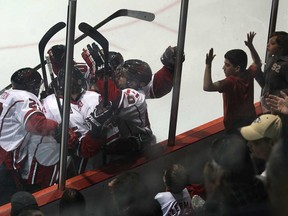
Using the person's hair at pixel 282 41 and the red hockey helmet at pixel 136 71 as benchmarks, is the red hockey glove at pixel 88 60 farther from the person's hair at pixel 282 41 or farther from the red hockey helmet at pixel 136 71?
the person's hair at pixel 282 41

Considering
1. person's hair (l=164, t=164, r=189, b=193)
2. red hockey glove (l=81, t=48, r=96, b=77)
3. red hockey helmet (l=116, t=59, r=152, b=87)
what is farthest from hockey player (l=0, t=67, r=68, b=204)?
person's hair (l=164, t=164, r=189, b=193)

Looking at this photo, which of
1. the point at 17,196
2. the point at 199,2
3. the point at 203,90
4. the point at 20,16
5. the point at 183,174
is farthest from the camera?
the point at 20,16

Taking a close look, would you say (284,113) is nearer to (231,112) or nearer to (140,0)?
(231,112)

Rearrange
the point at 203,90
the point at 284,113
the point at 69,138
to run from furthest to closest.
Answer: the point at 203,90
the point at 69,138
the point at 284,113

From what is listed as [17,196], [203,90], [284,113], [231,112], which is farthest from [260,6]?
[17,196]

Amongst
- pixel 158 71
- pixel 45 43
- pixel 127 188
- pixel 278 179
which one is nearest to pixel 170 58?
pixel 158 71

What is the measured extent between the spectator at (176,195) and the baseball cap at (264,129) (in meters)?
0.30

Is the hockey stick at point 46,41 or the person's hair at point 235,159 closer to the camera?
the person's hair at point 235,159

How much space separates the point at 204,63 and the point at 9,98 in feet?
2.31

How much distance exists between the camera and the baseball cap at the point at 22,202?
5.93 feet

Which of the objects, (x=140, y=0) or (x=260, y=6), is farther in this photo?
(x=140, y=0)

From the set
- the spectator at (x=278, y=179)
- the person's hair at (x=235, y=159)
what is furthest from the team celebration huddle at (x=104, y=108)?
the spectator at (x=278, y=179)

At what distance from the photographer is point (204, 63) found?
7.43 ft

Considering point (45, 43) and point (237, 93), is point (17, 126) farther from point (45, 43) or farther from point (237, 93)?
point (237, 93)
